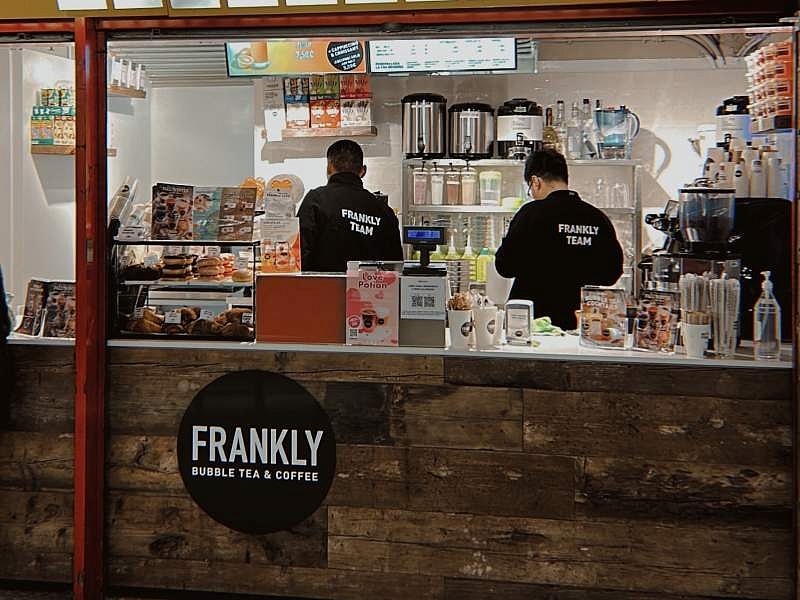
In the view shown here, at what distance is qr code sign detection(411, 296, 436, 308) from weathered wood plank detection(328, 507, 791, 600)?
0.79m

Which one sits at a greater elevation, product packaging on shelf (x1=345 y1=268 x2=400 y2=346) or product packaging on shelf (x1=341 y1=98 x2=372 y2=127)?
product packaging on shelf (x1=341 y1=98 x2=372 y2=127)

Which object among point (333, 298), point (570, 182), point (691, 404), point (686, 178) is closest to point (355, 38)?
point (333, 298)

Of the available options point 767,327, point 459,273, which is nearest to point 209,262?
point 767,327

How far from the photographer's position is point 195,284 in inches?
150

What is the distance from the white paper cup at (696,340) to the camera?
3357mm

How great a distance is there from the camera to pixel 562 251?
185 inches

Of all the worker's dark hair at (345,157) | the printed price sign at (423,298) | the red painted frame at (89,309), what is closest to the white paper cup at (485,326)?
the printed price sign at (423,298)

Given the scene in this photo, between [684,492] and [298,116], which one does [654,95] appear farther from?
[684,492]

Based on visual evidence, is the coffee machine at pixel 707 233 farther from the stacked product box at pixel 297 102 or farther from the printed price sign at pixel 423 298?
the stacked product box at pixel 297 102

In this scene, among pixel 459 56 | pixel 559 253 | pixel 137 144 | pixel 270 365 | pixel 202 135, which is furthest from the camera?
pixel 202 135

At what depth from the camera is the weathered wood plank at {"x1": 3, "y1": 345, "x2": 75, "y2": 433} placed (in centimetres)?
370

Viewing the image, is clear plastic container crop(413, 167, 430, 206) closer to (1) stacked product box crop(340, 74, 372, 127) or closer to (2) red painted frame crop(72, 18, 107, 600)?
(1) stacked product box crop(340, 74, 372, 127)

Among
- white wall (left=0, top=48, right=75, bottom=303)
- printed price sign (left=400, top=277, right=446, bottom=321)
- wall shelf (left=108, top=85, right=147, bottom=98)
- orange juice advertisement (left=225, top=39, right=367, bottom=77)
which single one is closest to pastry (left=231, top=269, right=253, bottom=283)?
printed price sign (left=400, top=277, right=446, bottom=321)

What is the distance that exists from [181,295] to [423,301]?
1.03 meters
